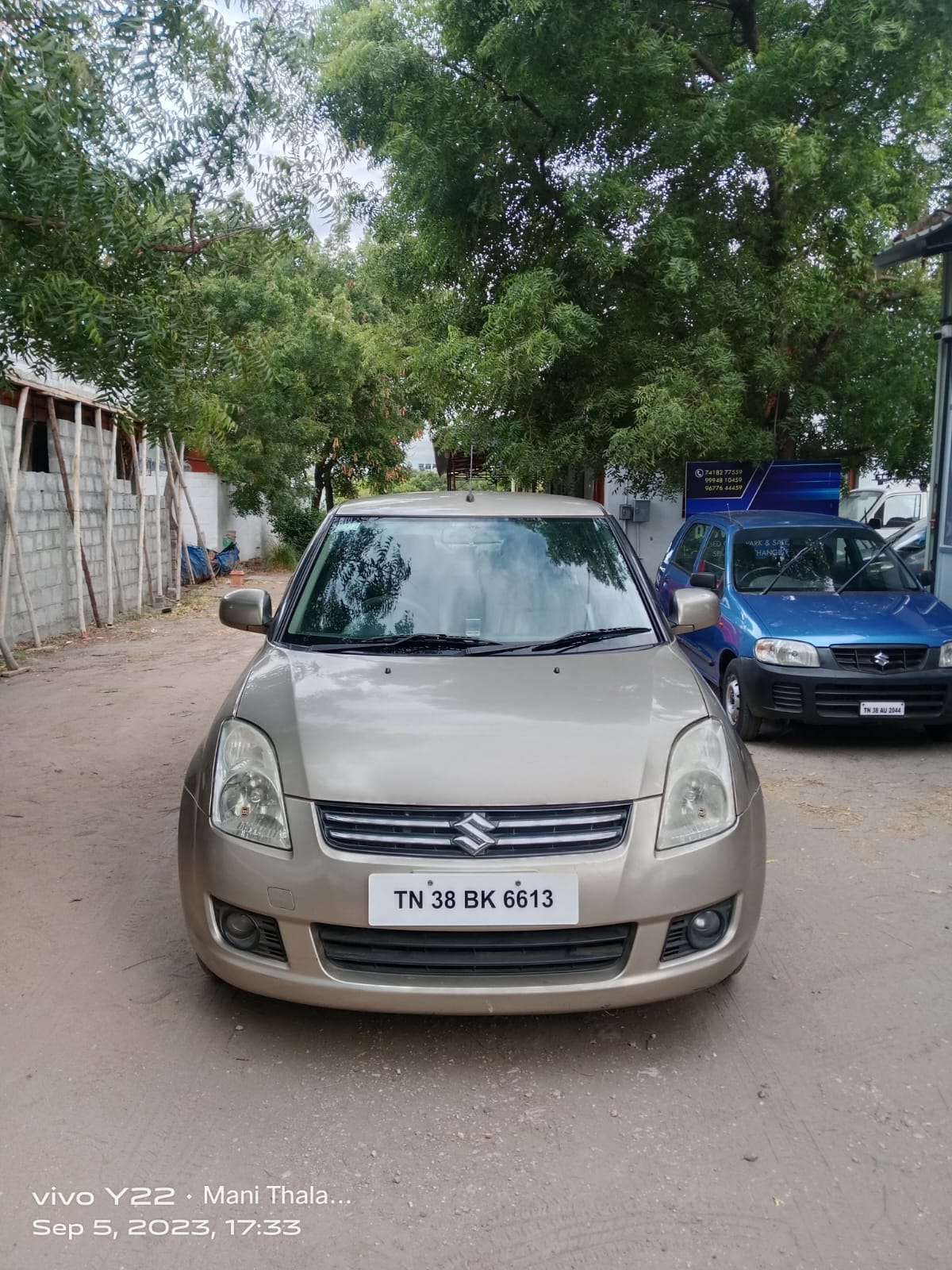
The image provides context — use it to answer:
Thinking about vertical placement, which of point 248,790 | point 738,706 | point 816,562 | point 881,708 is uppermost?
point 816,562

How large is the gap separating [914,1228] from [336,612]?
8.92 ft

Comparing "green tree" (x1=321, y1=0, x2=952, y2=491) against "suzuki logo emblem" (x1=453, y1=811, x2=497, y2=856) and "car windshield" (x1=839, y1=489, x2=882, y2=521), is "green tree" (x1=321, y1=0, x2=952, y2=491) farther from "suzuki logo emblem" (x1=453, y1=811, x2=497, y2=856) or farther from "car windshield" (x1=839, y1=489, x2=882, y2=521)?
"car windshield" (x1=839, y1=489, x2=882, y2=521)

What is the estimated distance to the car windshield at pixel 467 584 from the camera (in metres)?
4.00

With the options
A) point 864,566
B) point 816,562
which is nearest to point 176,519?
point 816,562

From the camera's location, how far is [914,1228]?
2357 millimetres

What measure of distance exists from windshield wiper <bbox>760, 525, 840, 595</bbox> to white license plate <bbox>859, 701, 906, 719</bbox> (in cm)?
135

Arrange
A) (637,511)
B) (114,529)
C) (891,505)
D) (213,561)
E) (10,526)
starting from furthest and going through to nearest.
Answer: (213,561), (891,505), (637,511), (114,529), (10,526)

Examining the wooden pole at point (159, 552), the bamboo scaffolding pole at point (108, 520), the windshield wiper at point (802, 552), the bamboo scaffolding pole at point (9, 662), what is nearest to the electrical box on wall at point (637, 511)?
the wooden pole at point (159, 552)

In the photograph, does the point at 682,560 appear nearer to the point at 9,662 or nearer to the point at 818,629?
the point at 818,629

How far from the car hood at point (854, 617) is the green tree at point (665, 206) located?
Result: 126 inches

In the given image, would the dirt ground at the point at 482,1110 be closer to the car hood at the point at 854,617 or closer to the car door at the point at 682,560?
the car hood at the point at 854,617

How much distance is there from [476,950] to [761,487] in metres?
9.89

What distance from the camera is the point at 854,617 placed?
23.0 feet

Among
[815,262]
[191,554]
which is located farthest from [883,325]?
[191,554]
